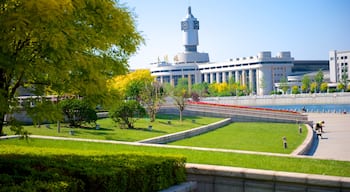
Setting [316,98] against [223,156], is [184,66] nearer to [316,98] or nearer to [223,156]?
[316,98]

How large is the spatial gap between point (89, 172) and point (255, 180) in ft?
10.9

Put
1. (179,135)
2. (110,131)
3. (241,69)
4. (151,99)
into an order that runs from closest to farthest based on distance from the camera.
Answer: (179,135), (110,131), (151,99), (241,69)

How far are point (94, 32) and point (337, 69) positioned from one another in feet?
452

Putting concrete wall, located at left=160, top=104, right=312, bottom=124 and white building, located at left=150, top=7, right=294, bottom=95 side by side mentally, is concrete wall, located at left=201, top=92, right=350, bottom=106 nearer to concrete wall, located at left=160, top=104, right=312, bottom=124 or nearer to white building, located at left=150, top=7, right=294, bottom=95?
white building, located at left=150, top=7, right=294, bottom=95

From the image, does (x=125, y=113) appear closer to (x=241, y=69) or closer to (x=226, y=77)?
→ (x=241, y=69)

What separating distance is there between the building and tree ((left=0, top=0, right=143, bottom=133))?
12972 cm

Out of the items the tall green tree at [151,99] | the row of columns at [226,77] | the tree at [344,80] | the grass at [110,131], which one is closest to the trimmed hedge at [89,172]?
the grass at [110,131]

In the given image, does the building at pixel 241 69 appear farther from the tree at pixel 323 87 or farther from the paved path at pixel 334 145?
the paved path at pixel 334 145

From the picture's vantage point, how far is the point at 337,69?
136 m

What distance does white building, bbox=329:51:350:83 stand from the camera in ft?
436

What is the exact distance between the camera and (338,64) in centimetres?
13600

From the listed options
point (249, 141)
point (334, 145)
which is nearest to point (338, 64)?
point (334, 145)

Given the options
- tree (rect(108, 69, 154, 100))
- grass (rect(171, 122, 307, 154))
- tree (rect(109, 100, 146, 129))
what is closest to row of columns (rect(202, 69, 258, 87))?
tree (rect(108, 69, 154, 100))

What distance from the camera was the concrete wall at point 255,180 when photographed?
799 cm
